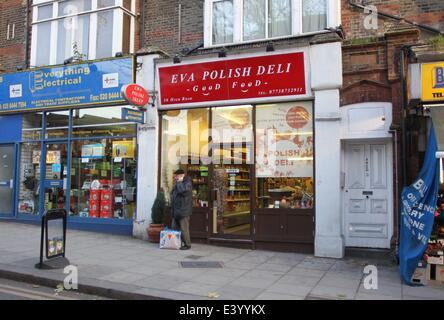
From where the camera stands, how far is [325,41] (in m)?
9.74

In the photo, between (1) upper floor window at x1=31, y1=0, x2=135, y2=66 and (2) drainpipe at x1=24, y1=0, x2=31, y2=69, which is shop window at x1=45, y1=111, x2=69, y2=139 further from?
(2) drainpipe at x1=24, y1=0, x2=31, y2=69

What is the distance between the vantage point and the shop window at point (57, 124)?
13062 mm

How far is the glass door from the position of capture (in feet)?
35.0

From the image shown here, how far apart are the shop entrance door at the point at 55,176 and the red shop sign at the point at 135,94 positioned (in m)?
3.33

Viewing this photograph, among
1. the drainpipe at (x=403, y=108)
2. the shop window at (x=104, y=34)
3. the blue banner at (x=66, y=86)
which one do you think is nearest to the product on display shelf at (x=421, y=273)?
the drainpipe at (x=403, y=108)

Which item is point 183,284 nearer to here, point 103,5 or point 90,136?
point 90,136

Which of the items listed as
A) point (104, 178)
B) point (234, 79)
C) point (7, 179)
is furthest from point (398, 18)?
point (7, 179)

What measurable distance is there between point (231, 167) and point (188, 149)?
4.38 ft

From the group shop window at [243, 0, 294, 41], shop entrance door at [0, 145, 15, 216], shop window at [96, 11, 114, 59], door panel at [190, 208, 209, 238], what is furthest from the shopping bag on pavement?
shop entrance door at [0, 145, 15, 216]

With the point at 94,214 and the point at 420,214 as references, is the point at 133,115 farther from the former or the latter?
the point at 420,214

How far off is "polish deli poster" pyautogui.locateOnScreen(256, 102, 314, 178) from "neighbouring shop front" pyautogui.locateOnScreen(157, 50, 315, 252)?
23 mm

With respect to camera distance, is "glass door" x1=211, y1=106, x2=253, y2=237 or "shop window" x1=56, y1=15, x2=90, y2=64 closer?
"glass door" x1=211, y1=106, x2=253, y2=237
